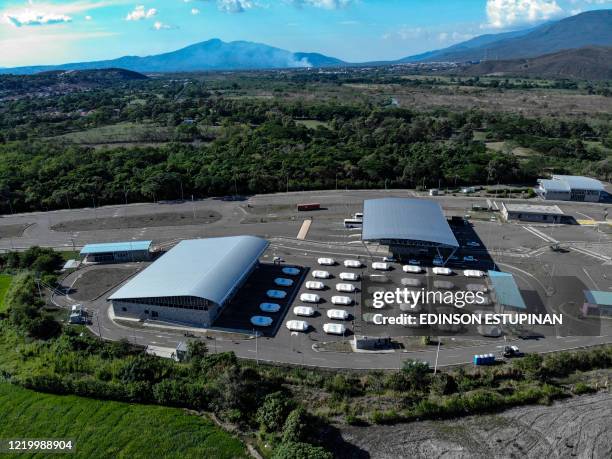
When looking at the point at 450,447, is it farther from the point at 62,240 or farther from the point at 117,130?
the point at 117,130

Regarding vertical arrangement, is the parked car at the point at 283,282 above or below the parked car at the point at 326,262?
below

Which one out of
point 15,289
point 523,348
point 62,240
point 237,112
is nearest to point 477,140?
point 237,112

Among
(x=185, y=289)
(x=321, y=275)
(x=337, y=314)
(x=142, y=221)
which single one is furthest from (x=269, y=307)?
(x=142, y=221)

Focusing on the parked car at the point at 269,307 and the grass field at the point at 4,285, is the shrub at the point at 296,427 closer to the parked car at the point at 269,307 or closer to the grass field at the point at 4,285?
the parked car at the point at 269,307

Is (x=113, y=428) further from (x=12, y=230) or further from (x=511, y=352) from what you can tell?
(x=12, y=230)

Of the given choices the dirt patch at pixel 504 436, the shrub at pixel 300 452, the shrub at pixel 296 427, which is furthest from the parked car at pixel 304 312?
the shrub at pixel 300 452

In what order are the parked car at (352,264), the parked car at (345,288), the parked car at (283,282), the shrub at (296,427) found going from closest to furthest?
1. the shrub at (296,427)
2. the parked car at (345,288)
3. the parked car at (283,282)
4. the parked car at (352,264)

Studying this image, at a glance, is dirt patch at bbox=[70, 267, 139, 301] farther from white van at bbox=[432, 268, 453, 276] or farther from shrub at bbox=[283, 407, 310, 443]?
white van at bbox=[432, 268, 453, 276]
